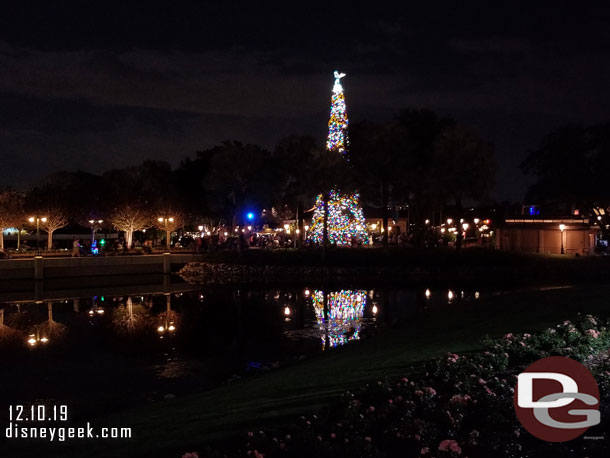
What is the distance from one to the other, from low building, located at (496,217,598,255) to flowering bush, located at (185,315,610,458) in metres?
47.0

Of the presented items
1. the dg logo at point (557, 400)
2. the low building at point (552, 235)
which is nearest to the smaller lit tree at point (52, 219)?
the low building at point (552, 235)

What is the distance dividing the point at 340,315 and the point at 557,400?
19690 mm

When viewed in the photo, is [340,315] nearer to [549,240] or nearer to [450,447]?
[450,447]

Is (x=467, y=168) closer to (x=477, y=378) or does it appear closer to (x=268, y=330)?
(x=268, y=330)

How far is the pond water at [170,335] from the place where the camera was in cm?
1579

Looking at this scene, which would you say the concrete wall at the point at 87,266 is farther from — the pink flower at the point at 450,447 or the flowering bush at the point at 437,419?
the pink flower at the point at 450,447

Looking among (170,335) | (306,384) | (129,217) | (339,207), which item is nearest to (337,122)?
(339,207)

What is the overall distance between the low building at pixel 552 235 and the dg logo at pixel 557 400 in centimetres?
4707

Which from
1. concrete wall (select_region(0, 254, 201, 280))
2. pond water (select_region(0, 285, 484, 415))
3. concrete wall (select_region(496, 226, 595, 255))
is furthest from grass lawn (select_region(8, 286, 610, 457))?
concrete wall (select_region(496, 226, 595, 255))

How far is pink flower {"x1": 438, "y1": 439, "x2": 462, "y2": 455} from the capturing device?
7.00m

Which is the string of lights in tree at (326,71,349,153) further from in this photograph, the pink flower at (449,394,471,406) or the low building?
the pink flower at (449,394,471,406)

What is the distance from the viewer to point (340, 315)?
2748 centimetres

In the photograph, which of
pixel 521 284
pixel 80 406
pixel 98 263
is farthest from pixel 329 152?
pixel 80 406

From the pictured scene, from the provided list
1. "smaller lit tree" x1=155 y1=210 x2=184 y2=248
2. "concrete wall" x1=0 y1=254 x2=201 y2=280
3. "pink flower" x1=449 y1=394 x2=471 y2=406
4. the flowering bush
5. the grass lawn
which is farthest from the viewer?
"smaller lit tree" x1=155 y1=210 x2=184 y2=248
